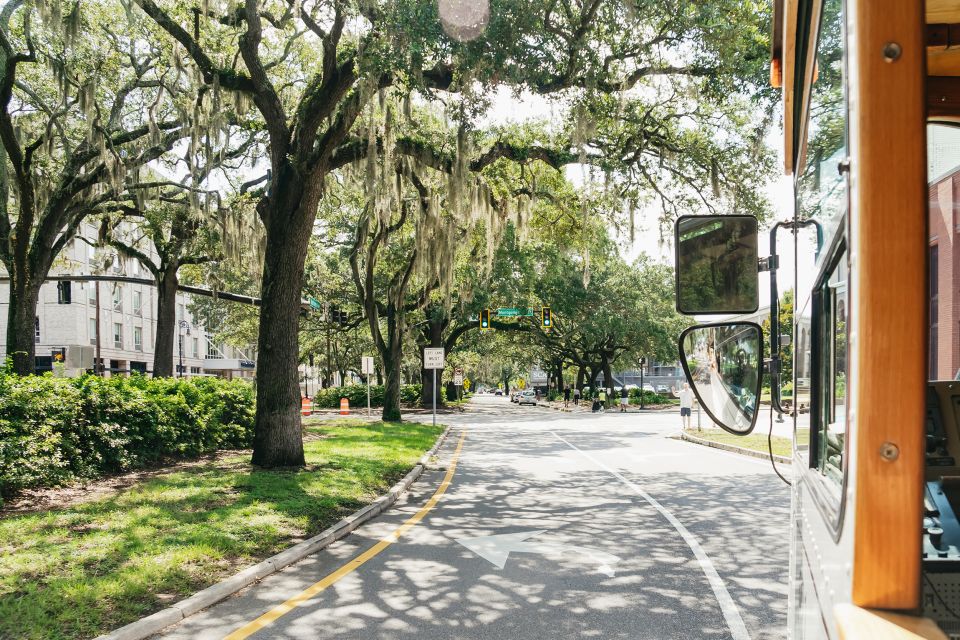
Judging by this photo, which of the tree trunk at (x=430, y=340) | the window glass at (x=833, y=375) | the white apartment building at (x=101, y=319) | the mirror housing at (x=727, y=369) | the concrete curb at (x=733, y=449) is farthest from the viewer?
the white apartment building at (x=101, y=319)

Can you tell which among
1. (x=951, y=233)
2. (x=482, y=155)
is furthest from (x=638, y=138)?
(x=951, y=233)

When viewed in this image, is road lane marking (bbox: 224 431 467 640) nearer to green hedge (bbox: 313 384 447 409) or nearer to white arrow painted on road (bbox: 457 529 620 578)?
white arrow painted on road (bbox: 457 529 620 578)

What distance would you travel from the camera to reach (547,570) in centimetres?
741

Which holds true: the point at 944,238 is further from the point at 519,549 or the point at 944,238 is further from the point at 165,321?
the point at 165,321

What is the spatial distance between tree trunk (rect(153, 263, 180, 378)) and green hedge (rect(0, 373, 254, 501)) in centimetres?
700

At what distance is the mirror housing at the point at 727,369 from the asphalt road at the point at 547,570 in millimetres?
3147

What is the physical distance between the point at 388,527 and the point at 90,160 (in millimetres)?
14650

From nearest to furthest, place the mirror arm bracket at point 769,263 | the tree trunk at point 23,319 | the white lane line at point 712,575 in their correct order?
the mirror arm bracket at point 769,263
the white lane line at point 712,575
the tree trunk at point 23,319

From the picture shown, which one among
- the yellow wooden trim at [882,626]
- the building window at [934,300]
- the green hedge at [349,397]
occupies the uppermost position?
the building window at [934,300]

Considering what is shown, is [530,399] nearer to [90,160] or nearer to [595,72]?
[90,160]

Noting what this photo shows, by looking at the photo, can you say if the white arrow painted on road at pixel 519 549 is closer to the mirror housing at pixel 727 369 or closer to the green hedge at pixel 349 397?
the mirror housing at pixel 727 369

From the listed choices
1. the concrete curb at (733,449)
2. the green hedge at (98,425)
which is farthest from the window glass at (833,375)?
the concrete curb at (733,449)

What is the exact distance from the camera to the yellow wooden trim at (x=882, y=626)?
1.15 metres

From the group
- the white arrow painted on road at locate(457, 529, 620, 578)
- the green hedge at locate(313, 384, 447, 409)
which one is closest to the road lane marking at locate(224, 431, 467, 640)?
the white arrow painted on road at locate(457, 529, 620, 578)
